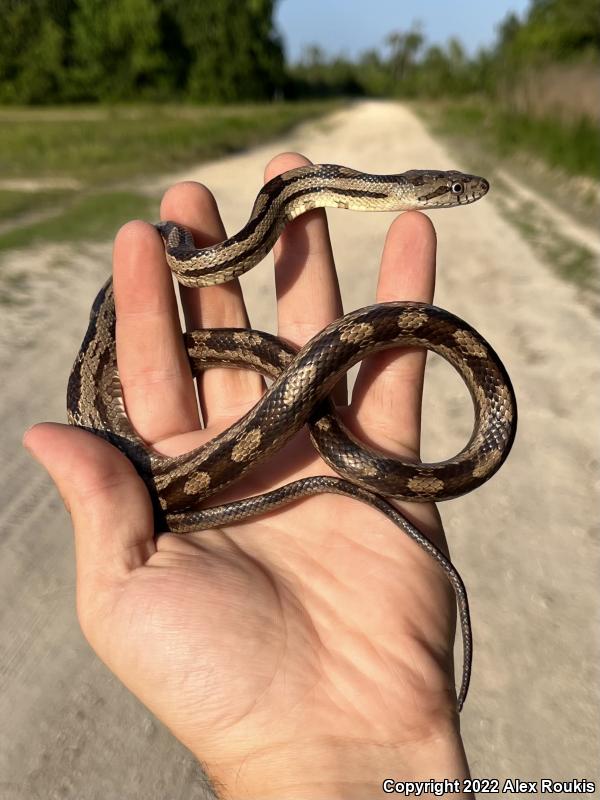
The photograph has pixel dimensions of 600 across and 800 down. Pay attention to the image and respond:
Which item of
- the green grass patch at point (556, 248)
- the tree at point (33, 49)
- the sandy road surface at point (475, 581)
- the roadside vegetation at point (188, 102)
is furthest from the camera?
the tree at point (33, 49)

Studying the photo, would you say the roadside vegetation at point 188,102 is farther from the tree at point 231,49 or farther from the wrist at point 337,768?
the wrist at point 337,768

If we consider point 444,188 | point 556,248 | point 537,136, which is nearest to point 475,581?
point 444,188

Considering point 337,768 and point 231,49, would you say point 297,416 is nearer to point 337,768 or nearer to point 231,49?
point 337,768

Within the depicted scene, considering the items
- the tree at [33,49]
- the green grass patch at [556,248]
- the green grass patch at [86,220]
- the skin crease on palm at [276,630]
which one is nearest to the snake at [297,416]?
the skin crease on palm at [276,630]

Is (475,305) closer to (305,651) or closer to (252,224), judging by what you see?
(252,224)

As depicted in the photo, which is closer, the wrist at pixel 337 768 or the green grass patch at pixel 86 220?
the wrist at pixel 337 768

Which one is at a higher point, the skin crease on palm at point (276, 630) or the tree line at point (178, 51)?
the tree line at point (178, 51)

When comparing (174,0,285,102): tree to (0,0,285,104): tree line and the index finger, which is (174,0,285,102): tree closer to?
(0,0,285,104): tree line

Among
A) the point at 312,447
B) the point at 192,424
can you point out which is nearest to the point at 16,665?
the point at 192,424
